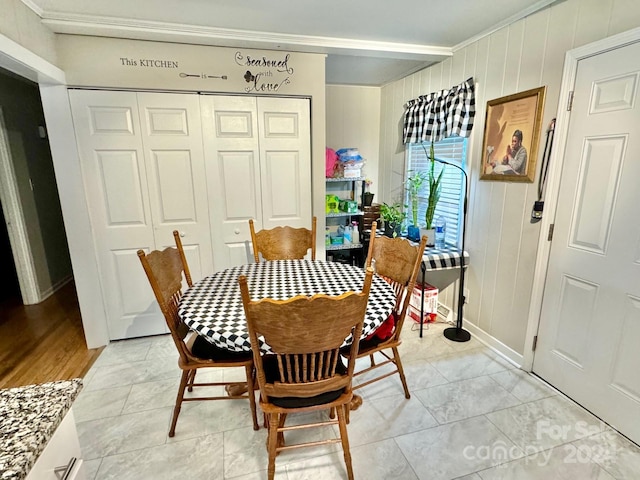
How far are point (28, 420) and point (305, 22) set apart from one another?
247 centimetres

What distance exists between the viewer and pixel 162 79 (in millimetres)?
2416

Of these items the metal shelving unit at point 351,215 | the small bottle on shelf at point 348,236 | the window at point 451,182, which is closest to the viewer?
the window at point 451,182

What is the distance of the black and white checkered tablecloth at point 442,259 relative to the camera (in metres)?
2.62

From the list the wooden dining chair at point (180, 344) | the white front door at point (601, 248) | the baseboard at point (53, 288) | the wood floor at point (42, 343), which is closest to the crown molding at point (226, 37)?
the white front door at point (601, 248)

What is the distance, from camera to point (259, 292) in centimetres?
178

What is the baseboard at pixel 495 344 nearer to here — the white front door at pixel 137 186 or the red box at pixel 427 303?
the red box at pixel 427 303

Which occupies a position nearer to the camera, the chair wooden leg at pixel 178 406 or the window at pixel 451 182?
the chair wooden leg at pixel 178 406

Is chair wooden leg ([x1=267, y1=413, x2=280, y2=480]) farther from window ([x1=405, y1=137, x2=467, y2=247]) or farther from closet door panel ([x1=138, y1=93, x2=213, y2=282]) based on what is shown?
window ([x1=405, y1=137, x2=467, y2=247])

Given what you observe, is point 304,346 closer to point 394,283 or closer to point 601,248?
point 394,283

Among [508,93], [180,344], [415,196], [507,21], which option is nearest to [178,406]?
[180,344]

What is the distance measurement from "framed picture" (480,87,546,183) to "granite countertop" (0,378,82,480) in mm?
2530

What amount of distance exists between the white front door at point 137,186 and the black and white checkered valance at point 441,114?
1.98 m

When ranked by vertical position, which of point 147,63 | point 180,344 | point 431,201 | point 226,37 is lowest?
point 180,344

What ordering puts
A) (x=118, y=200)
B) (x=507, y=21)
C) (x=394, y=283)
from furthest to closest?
(x=118, y=200) < (x=507, y=21) < (x=394, y=283)
